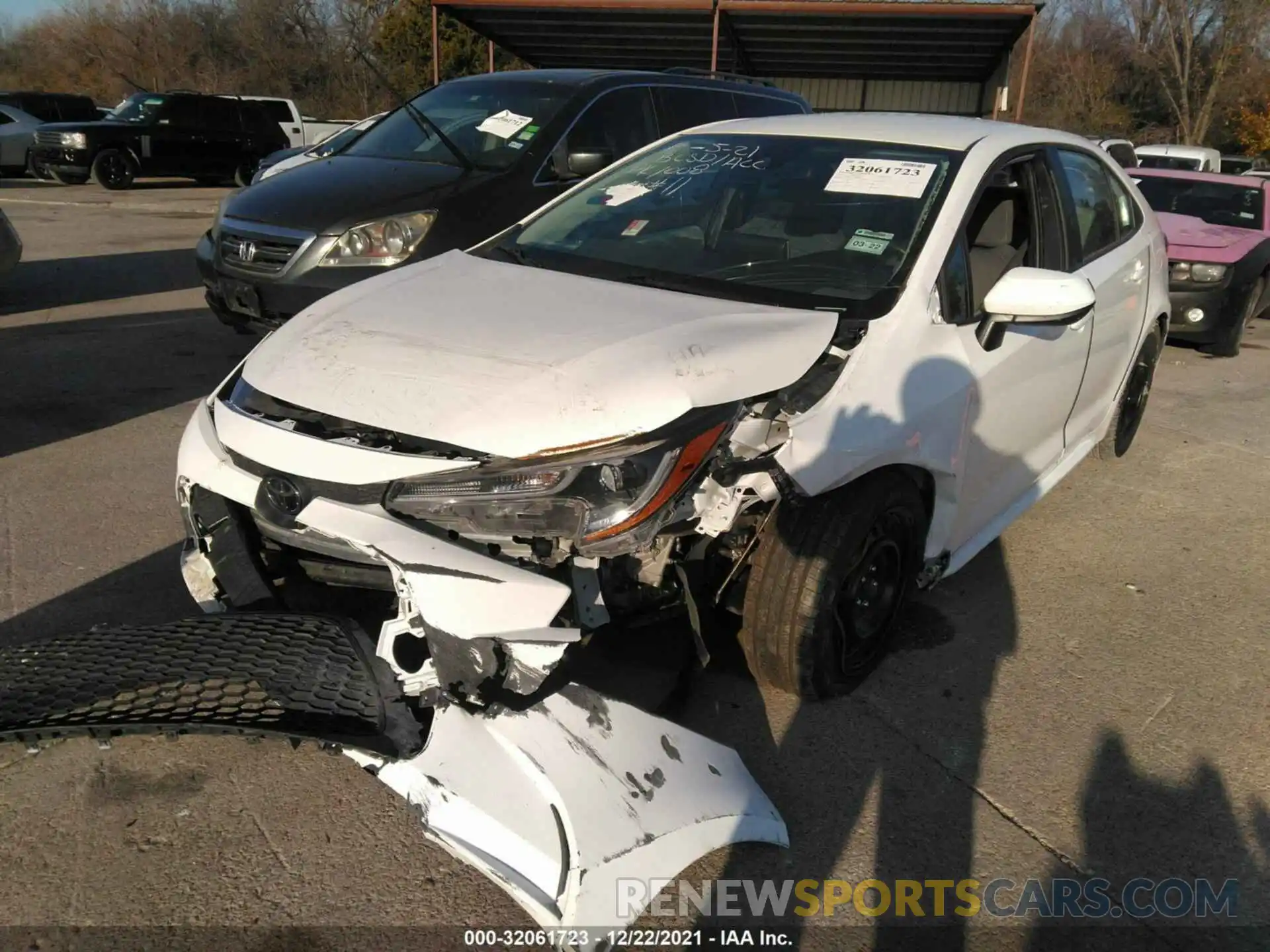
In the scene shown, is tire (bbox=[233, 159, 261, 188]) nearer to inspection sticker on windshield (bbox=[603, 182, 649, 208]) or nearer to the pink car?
the pink car

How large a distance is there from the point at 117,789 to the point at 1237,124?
3763cm

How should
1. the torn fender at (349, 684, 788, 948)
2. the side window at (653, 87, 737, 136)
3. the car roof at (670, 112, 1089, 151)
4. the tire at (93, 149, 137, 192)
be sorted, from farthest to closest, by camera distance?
1. the tire at (93, 149, 137, 192)
2. the side window at (653, 87, 737, 136)
3. the car roof at (670, 112, 1089, 151)
4. the torn fender at (349, 684, 788, 948)

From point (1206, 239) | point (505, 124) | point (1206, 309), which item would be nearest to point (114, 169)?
point (505, 124)

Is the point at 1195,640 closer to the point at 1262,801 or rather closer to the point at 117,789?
the point at 1262,801

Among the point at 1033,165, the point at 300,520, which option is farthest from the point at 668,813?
the point at 1033,165

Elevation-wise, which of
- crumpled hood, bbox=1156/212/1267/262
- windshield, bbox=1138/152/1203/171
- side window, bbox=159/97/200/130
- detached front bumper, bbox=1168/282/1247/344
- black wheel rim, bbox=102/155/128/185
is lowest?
black wheel rim, bbox=102/155/128/185

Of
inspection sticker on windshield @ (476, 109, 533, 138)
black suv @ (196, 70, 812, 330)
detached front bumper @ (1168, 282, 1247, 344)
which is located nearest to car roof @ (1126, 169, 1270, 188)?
detached front bumper @ (1168, 282, 1247, 344)

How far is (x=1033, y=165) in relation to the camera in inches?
152

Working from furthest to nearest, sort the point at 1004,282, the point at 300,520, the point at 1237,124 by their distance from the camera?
1. the point at 1237,124
2. the point at 1004,282
3. the point at 300,520

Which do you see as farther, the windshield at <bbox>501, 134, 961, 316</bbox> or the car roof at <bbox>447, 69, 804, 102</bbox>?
the car roof at <bbox>447, 69, 804, 102</bbox>

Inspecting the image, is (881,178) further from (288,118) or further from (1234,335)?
(288,118)

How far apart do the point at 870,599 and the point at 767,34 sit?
19.8 meters

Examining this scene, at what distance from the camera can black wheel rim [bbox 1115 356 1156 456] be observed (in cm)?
511

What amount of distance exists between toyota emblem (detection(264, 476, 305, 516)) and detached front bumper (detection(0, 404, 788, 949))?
36 mm
